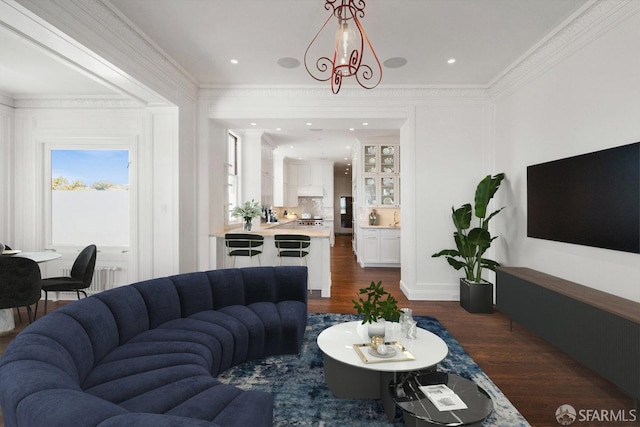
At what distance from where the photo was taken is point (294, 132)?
766 cm

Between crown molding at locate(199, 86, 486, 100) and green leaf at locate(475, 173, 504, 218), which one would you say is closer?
green leaf at locate(475, 173, 504, 218)

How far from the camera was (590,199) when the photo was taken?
2.94 m

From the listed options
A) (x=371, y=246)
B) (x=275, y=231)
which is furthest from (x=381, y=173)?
(x=275, y=231)

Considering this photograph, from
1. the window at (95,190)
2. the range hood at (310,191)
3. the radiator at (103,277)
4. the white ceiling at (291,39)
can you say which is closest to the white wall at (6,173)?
the white ceiling at (291,39)

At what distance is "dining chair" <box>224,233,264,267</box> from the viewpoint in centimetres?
510

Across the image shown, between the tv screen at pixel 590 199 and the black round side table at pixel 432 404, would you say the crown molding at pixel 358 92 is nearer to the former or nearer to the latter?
the tv screen at pixel 590 199

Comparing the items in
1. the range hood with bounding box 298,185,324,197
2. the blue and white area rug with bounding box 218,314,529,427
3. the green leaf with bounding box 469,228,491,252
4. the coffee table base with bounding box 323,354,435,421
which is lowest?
the blue and white area rug with bounding box 218,314,529,427

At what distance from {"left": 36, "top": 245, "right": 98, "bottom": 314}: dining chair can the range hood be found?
25.1 ft

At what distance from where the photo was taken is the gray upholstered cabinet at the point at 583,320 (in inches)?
85.5

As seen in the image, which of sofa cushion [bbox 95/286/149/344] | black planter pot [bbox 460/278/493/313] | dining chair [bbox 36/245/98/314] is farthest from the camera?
black planter pot [bbox 460/278/493/313]

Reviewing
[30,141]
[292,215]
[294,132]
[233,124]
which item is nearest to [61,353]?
[233,124]

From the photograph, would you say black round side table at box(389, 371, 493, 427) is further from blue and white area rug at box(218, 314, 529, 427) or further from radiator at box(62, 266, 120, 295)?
radiator at box(62, 266, 120, 295)

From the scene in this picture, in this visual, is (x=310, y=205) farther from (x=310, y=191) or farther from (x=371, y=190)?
(x=371, y=190)

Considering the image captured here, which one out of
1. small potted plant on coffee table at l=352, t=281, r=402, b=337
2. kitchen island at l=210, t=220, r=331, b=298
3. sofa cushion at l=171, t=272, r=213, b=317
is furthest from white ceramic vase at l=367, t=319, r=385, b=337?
kitchen island at l=210, t=220, r=331, b=298
